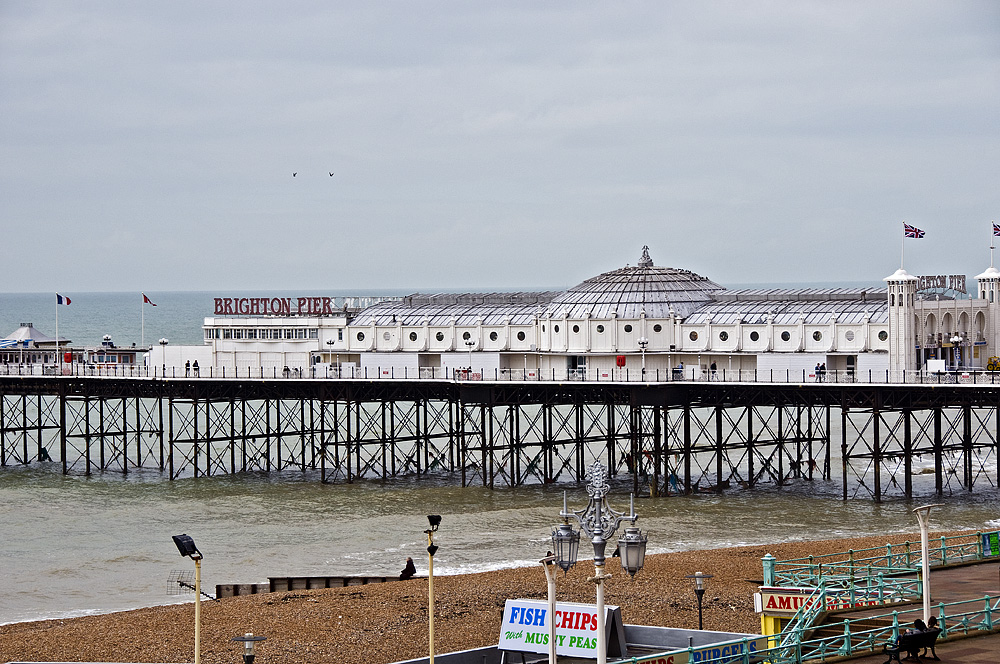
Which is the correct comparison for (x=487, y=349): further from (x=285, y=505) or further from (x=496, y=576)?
(x=496, y=576)

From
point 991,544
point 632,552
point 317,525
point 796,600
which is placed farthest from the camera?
point 317,525

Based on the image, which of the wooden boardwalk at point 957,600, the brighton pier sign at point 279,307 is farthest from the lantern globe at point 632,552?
the brighton pier sign at point 279,307

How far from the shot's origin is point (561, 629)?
28.3 metres

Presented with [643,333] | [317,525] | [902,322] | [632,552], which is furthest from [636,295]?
[632,552]

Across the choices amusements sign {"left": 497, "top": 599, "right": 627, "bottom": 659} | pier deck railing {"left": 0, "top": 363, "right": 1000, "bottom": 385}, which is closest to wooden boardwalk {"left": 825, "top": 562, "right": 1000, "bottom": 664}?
amusements sign {"left": 497, "top": 599, "right": 627, "bottom": 659}

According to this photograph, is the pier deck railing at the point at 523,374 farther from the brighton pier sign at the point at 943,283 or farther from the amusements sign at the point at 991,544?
the amusements sign at the point at 991,544

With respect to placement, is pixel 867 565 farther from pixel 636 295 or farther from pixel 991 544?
pixel 636 295

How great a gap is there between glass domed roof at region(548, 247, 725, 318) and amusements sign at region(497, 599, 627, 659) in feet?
127

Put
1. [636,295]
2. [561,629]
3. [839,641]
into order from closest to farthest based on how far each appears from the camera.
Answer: [839,641] → [561,629] → [636,295]

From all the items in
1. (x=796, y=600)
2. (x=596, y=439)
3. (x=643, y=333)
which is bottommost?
(x=796, y=600)

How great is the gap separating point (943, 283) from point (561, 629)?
41.8 m

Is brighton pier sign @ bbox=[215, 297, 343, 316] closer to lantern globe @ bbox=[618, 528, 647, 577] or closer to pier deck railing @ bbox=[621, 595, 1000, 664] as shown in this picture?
pier deck railing @ bbox=[621, 595, 1000, 664]

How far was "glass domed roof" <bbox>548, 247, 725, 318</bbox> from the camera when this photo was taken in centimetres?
6800

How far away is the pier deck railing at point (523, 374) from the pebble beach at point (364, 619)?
1749 centimetres
